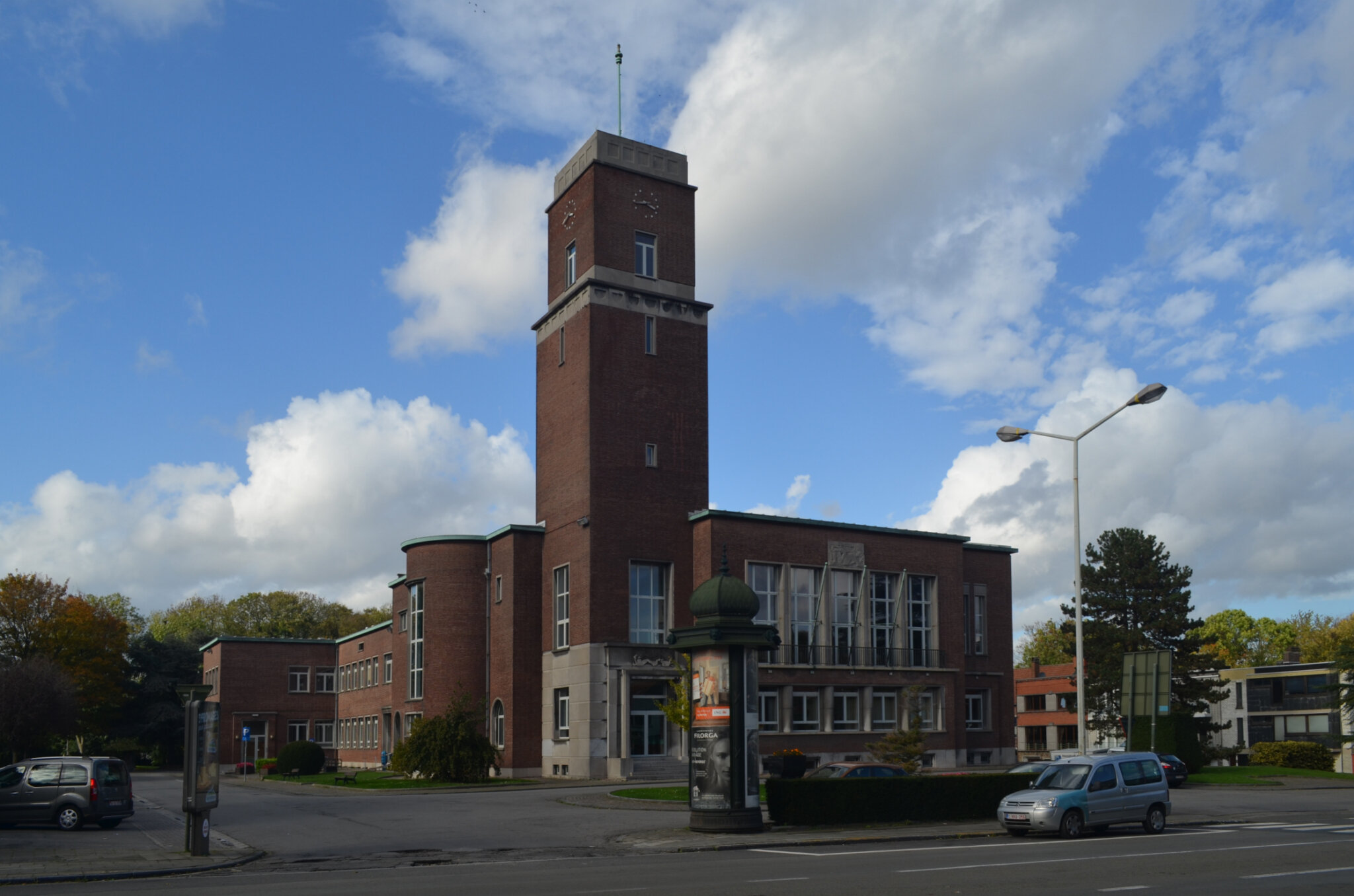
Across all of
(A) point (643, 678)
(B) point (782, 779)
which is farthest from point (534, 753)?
(B) point (782, 779)

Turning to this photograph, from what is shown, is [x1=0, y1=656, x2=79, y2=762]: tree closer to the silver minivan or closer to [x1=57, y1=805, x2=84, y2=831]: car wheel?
[x1=57, y1=805, x2=84, y2=831]: car wheel

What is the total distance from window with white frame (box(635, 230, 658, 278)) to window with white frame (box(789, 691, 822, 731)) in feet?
64.1

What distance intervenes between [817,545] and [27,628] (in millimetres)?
53432

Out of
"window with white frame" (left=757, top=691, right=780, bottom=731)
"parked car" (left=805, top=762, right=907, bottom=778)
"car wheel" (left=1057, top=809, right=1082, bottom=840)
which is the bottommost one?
"window with white frame" (left=757, top=691, right=780, bottom=731)

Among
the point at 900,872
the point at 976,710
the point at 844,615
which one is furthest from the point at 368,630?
the point at 900,872

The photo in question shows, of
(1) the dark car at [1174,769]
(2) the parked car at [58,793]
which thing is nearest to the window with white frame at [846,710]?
(1) the dark car at [1174,769]

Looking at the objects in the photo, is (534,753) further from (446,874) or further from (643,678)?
(446,874)

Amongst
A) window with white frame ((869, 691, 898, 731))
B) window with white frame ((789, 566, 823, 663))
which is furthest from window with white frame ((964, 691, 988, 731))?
window with white frame ((789, 566, 823, 663))

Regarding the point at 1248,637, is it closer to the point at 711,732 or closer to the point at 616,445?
the point at 616,445

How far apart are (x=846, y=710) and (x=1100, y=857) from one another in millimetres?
34739

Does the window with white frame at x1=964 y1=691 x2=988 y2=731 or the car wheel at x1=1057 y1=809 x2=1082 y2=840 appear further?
the window with white frame at x1=964 y1=691 x2=988 y2=731

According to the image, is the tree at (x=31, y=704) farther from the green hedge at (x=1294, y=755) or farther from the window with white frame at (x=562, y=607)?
the green hedge at (x=1294, y=755)

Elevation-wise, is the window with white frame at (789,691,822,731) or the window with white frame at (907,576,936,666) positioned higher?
the window with white frame at (907,576,936,666)

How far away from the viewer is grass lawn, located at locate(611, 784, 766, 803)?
1293 inches
